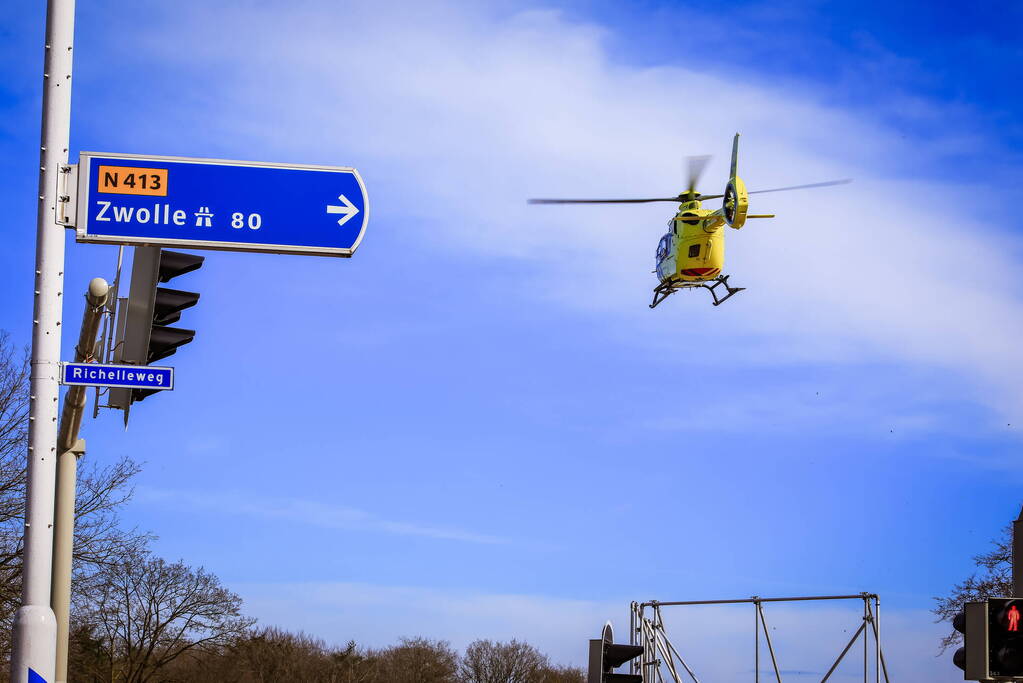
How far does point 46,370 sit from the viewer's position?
670cm

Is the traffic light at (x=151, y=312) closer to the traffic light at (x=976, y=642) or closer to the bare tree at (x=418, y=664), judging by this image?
the traffic light at (x=976, y=642)

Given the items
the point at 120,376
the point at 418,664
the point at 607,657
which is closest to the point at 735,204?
the point at 607,657

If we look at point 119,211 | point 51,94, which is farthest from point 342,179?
point 51,94

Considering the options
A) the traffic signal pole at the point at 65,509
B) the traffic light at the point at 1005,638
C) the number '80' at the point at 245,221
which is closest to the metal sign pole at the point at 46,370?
the number '80' at the point at 245,221

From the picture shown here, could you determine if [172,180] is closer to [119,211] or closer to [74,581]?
[119,211]

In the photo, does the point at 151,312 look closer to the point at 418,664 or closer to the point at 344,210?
the point at 344,210

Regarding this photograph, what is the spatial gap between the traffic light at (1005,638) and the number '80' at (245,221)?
758 centimetres

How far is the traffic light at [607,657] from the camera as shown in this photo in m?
13.8

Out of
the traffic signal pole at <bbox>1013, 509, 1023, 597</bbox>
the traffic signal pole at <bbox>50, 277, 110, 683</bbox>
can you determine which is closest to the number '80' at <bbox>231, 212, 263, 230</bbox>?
the traffic signal pole at <bbox>50, 277, 110, 683</bbox>

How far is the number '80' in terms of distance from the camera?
6930 mm

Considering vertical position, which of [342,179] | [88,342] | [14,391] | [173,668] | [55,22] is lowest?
[173,668]

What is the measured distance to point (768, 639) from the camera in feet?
53.4

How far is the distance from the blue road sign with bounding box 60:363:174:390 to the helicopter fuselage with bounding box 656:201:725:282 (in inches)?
1224

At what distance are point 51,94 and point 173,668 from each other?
75707mm
